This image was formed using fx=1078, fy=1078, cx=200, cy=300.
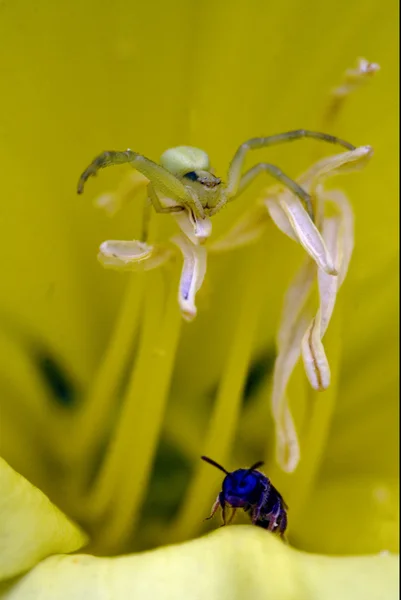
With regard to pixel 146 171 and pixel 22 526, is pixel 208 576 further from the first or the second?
pixel 146 171

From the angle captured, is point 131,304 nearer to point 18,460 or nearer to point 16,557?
point 18,460

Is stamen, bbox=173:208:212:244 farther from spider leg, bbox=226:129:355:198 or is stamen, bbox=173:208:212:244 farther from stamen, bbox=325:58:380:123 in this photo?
stamen, bbox=325:58:380:123

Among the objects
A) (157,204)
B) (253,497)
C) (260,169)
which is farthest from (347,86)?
(253,497)

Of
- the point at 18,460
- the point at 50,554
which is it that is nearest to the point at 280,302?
the point at 18,460

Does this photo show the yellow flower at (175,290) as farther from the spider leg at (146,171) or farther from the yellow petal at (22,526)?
the yellow petal at (22,526)

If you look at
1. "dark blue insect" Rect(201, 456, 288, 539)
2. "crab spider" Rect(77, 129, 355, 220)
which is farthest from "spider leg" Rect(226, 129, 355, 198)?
"dark blue insect" Rect(201, 456, 288, 539)

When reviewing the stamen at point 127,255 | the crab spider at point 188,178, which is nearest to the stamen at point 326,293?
the crab spider at point 188,178

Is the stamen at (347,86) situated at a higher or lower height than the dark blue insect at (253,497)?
higher
